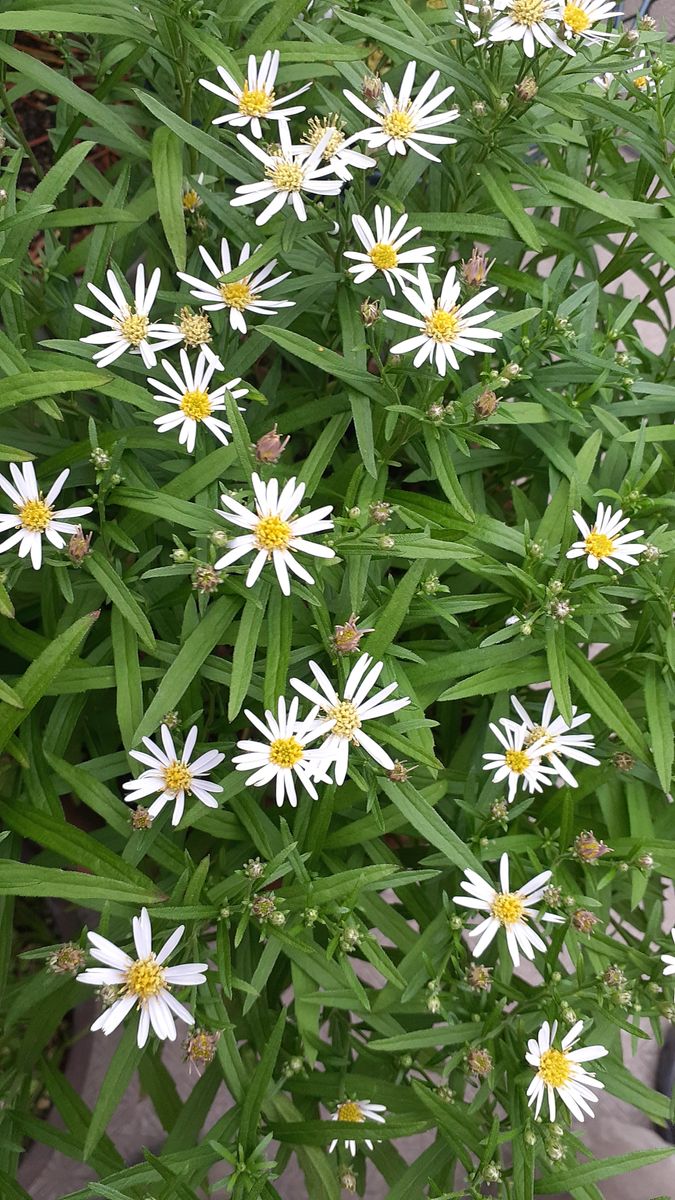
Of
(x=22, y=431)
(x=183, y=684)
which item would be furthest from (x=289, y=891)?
(x=22, y=431)

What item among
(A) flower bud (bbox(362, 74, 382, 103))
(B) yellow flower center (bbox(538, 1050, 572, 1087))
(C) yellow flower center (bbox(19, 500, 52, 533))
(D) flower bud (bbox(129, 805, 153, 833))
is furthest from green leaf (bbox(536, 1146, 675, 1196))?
(A) flower bud (bbox(362, 74, 382, 103))

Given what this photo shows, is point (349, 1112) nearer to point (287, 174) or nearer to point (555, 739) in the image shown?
point (555, 739)

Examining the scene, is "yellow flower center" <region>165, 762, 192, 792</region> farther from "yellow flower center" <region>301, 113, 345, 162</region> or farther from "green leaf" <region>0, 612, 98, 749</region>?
"yellow flower center" <region>301, 113, 345, 162</region>

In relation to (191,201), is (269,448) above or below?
below

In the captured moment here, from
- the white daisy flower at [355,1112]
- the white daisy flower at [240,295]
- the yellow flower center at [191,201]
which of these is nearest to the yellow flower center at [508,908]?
the white daisy flower at [355,1112]

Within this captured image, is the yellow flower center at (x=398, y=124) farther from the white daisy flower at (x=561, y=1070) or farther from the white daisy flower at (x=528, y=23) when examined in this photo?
the white daisy flower at (x=561, y=1070)

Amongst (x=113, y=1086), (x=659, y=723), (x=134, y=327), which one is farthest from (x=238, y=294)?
(x=113, y=1086)

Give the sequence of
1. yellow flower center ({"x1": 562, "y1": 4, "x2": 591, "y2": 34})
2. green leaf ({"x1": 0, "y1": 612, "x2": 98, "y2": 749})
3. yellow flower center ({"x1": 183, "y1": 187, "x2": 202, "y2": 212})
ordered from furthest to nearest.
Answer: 1. yellow flower center ({"x1": 183, "y1": 187, "x2": 202, "y2": 212})
2. yellow flower center ({"x1": 562, "y1": 4, "x2": 591, "y2": 34})
3. green leaf ({"x1": 0, "y1": 612, "x2": 98, "y2": 749})
